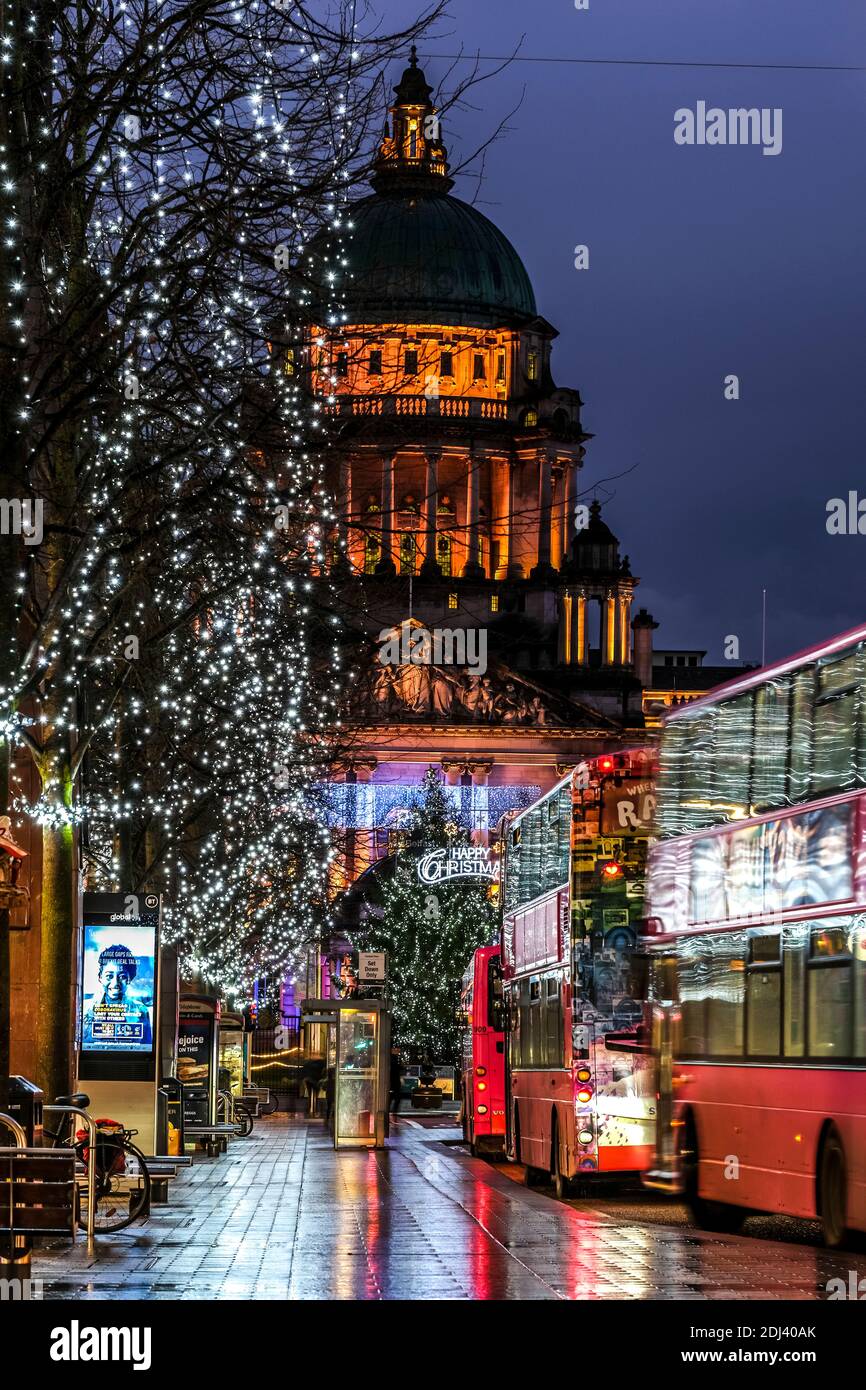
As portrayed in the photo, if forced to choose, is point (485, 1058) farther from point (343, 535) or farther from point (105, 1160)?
point (343, 535)

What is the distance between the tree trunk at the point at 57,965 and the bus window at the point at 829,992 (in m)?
8.25

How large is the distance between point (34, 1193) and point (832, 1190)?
5.55 meters

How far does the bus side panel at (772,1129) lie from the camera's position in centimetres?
1725

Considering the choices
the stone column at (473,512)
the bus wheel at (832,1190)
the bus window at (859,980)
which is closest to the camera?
the bus window at (859,980)

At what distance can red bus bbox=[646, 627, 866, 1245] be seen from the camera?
56.7 ft

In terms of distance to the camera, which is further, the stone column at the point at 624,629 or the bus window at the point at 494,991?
the stone column at the point at 624,629

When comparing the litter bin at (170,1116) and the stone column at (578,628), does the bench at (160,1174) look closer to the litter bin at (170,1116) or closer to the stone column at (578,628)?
the litter bin at (170,1116)

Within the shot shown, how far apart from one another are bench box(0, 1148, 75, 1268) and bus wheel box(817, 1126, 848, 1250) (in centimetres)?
523

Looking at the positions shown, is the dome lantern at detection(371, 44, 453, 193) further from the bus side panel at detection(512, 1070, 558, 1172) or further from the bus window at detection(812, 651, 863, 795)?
the bus side panel at detection(512, 1070, 558, 1172)

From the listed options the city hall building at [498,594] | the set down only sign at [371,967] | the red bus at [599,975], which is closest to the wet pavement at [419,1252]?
the red bus at [599,975]

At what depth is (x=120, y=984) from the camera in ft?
89.5

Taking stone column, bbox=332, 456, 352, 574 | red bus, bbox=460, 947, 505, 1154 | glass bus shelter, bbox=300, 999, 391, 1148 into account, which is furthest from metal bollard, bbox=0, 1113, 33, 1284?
glass bus shelter, bbox=300, 999, 391, 1148

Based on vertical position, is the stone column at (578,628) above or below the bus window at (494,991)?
above

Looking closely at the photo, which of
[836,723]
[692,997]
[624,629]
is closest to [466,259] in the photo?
[624,629]
